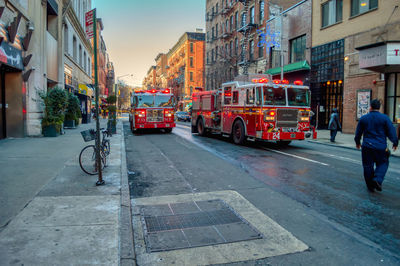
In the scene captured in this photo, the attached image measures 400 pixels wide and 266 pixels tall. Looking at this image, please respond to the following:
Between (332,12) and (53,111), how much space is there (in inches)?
776

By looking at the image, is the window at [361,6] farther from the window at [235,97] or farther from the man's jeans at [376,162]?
the man's jeans at [376,162]

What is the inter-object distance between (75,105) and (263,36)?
1923 cm

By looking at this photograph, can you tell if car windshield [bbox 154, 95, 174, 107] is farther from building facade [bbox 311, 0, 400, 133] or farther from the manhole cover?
the manhole cover

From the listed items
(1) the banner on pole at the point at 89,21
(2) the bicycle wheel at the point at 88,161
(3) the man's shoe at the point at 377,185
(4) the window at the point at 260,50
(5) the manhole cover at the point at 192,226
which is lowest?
(5) the manhole cover at the point at 192,226

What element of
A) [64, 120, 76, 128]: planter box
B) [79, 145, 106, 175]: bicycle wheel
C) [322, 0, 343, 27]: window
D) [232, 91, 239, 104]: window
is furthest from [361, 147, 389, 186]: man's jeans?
[64, 120, 76, 128]: planter box

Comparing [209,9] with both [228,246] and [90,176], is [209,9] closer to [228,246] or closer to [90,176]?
[90,176]

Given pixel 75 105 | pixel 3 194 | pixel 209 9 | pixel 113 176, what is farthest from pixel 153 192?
pixel 209 9

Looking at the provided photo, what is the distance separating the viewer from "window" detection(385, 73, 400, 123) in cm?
→ 1788

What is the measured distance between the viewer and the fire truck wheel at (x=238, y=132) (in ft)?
45.2

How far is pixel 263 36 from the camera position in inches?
1224

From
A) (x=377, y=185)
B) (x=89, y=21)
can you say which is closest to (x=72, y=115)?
(x=89, y=21)

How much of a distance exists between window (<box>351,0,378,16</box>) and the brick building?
11349 millimetres

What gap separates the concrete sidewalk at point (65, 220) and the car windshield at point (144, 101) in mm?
12375

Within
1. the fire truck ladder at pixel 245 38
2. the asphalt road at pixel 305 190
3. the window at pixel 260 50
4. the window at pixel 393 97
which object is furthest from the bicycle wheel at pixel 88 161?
the fire truck ladder at pixel 245 38
